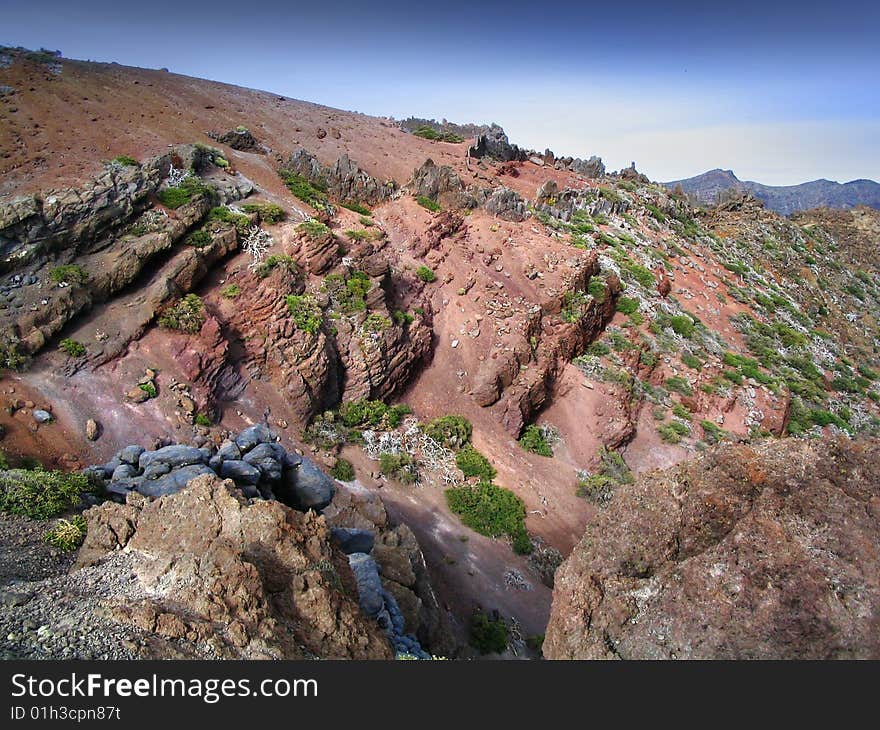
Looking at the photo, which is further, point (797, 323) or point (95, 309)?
point (797, 323)

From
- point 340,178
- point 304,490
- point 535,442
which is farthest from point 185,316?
point 340,178

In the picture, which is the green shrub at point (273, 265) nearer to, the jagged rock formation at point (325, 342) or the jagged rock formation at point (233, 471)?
the jagged rock formation at point (325, 342)

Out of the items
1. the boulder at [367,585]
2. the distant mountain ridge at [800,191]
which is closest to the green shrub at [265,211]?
the boulder at [367,585]

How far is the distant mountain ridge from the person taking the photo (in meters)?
136

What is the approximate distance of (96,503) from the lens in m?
9.00

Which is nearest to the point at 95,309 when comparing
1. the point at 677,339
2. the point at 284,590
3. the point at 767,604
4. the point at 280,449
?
the point at 280,449

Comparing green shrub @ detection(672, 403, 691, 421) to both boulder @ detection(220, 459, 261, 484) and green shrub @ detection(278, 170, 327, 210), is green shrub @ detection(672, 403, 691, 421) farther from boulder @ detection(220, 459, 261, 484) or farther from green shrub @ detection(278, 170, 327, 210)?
boulder @ detection(220, 459, 261, 484)

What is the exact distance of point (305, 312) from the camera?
17.2m

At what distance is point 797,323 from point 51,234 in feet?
126

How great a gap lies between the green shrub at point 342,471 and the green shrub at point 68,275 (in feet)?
29.2

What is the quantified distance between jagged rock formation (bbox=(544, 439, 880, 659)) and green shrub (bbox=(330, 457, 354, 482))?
9677 mm

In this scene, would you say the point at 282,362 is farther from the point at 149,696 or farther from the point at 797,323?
the point at 797,323

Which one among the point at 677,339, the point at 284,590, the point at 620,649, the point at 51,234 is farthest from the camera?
the point at 677,339

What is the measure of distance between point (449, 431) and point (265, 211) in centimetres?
1098
